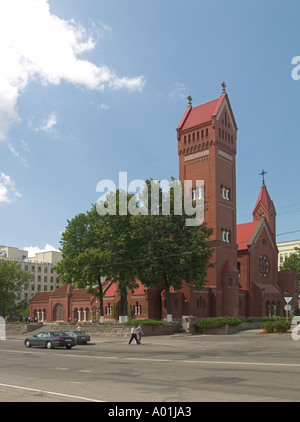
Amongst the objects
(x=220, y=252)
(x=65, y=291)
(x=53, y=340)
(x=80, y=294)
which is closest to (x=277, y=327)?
(x=220, y=252)

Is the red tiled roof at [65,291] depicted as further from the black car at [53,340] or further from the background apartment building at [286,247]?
the background apartment building at [286,247]

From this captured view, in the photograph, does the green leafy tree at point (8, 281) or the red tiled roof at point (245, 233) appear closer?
the red tiled roof at point (245, 233)

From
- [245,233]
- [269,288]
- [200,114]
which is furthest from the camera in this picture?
[245,233]

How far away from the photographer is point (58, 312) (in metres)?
77.0

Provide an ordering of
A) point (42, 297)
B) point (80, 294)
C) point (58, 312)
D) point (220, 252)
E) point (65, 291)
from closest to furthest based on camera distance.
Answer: point (220, 252), point (80, 294), point (65, 291), point (58, 312), point (42, 297)

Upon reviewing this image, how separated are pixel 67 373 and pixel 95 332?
30483mm

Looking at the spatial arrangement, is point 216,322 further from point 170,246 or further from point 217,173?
point 217,173

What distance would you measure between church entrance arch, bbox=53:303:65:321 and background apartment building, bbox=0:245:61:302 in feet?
158

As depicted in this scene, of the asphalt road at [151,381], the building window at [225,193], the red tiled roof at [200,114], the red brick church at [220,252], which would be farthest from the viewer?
the red tiled roof at [200,114]

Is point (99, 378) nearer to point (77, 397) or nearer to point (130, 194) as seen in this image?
point (77, 397)

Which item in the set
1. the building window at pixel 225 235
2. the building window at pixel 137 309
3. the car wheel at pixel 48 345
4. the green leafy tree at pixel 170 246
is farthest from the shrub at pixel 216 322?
the car wheel at pixel 48 345

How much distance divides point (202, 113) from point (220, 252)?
18.4m

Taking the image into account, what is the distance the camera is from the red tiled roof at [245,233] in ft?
215
